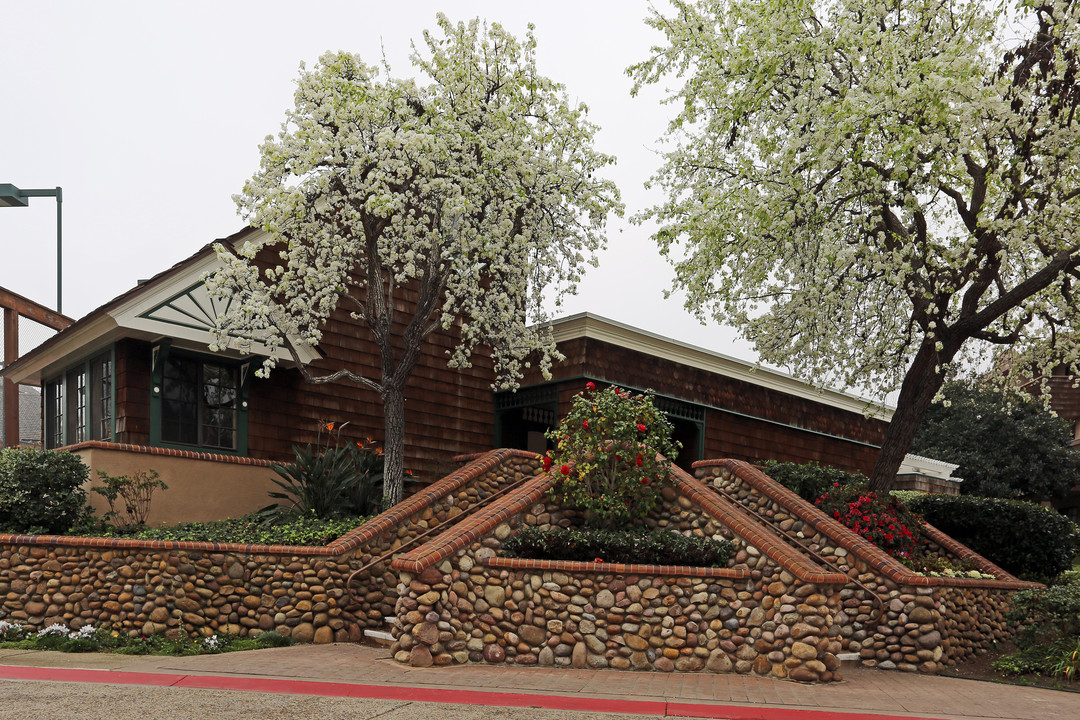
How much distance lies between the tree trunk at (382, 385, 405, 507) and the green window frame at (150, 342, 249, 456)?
2.69 m

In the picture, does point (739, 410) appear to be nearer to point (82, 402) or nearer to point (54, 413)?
point (82, 402)

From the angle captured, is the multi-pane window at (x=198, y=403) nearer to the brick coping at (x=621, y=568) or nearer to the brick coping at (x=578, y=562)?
the brick coping at (x=578, y=562)

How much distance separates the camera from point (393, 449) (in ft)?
42.8

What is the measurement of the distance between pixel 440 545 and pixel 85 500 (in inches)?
219

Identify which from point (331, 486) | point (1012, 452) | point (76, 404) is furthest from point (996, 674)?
point (1012, 452)

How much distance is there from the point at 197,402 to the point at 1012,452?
27259 mm

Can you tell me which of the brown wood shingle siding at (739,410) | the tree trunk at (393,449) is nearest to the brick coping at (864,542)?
the brown wood shingle siding at (739,410)

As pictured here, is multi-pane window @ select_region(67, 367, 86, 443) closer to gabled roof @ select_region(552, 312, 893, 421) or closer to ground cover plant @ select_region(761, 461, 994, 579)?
gabled roof @ select_region(552, 312, 893, 421)

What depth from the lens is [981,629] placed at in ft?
37.3

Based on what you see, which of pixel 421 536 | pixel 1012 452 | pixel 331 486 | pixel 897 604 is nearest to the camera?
pixel 897 604

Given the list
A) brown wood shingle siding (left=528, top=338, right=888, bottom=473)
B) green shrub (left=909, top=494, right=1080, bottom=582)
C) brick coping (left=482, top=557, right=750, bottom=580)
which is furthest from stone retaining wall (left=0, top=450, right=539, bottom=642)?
green shrub (left=909, top=494, right=1080, bottom=582)

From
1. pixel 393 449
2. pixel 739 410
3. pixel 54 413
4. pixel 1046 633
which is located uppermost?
pixel 54 413

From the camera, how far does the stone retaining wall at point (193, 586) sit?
10047 millimetres

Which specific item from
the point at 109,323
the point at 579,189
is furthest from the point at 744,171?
the point at 109,323
